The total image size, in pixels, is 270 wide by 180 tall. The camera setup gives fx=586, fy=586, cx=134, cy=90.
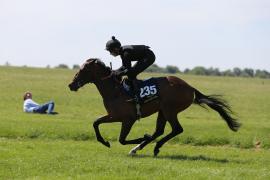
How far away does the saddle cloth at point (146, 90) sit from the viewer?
15.0 metres

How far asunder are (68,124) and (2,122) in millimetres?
2534

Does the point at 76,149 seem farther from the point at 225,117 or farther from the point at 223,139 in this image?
the point at 223,139

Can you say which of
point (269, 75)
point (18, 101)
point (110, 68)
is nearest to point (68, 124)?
point (110, 68)

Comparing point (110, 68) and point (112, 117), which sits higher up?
point (110, 68)

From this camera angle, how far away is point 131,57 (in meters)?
15.0

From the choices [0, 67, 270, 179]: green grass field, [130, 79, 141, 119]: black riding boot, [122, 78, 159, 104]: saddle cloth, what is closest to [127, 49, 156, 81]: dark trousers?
[130, 79, 141, 119]: black riding boot

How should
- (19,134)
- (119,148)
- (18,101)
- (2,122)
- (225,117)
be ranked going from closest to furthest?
(225,117) → (119,148) → (19,134) → (2,122) → (18,101)

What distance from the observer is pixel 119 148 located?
17484mm

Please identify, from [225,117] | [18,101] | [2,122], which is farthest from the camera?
[18,101]

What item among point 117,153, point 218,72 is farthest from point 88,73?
point 218,72

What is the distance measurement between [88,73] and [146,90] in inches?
62.4

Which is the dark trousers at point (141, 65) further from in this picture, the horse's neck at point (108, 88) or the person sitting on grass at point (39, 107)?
the person sitting on grass at point (39, 107)

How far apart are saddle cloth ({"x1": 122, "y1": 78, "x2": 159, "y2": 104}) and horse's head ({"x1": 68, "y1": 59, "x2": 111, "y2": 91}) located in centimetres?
70

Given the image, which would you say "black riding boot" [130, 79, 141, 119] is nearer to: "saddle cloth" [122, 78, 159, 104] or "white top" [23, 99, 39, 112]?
"saddle cloth" [122, 78, 159, 104]
